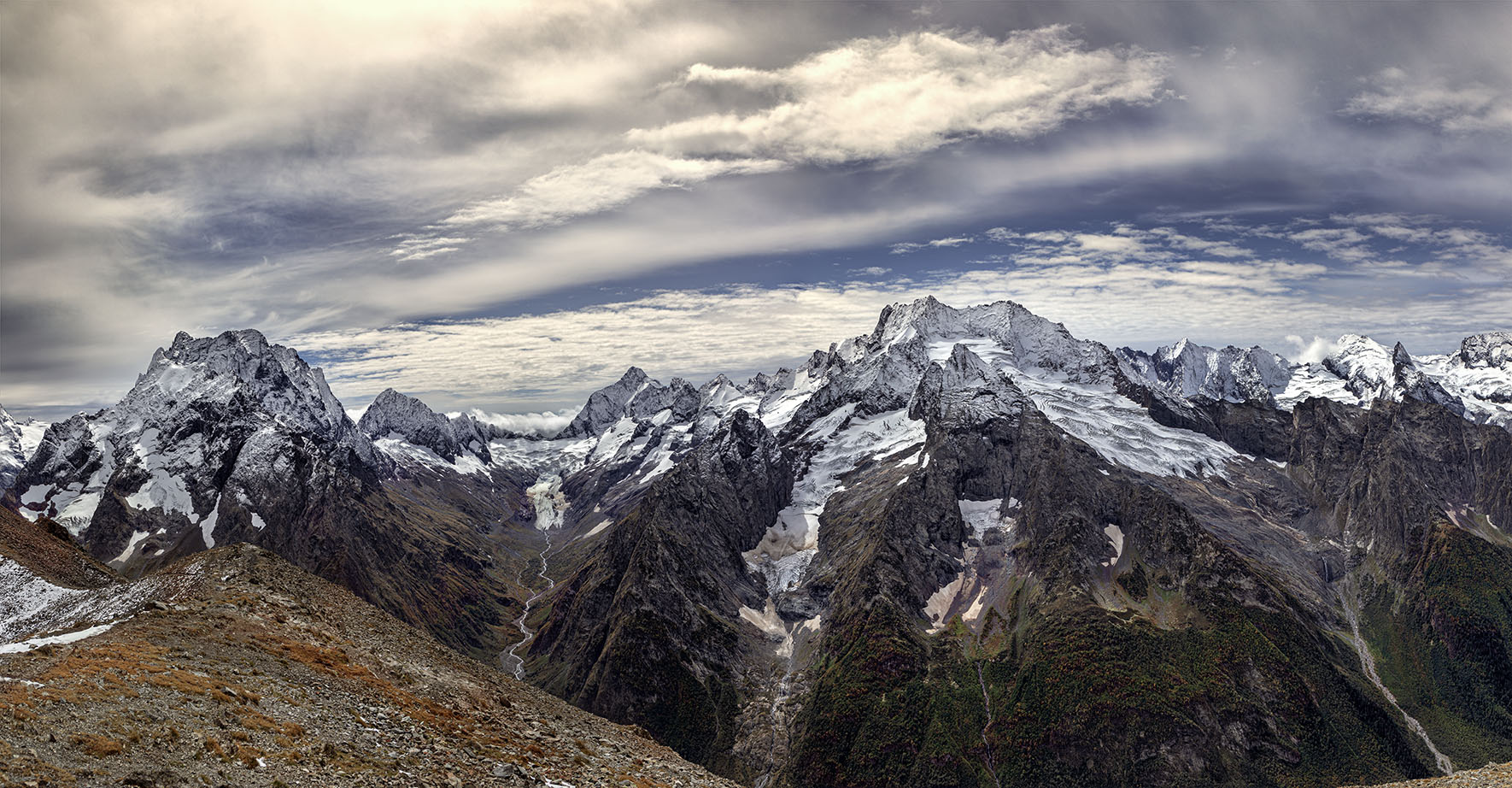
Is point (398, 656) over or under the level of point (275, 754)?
under

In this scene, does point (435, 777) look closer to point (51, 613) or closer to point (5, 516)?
point (51, 613)

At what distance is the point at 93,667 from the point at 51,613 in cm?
3547

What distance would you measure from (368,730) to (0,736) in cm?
1871

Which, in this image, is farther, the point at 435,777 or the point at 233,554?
the point at 233,554

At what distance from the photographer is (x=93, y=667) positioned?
4794 cm

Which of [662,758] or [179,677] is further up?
[179,677]

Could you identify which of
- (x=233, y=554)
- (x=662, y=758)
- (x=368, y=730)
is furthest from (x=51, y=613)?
(x=662, y=758)

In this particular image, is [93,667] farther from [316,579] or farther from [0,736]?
[316,579]

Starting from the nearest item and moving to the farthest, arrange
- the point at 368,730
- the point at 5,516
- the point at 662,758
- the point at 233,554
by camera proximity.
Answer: the point at 368,730 < the point at 662,758 < the point at 233,554 < the point at 5,516

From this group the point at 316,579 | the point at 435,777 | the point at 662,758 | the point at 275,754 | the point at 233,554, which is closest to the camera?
the point at 275,754

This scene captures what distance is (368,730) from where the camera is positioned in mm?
50750

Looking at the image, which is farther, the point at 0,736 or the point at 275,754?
the point at 275,754

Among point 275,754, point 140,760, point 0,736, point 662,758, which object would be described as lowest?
point 662,758

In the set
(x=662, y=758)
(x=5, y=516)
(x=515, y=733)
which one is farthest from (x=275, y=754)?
(x=5, y=516)
